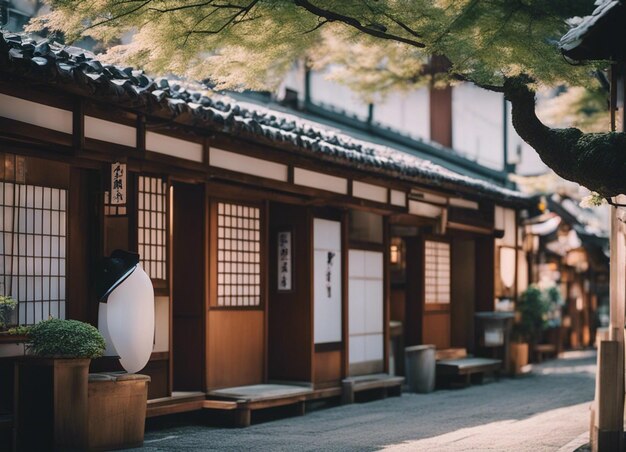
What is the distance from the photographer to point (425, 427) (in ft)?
45.4

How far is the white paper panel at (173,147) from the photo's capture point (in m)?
12.4

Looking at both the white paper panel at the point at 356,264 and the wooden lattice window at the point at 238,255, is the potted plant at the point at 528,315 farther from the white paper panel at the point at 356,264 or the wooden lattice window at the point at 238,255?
the wooden lattice window at the point at 238,255

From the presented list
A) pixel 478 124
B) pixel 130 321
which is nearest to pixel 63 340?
pixel 130 321

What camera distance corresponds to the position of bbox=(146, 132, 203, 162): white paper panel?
1244 centimetres

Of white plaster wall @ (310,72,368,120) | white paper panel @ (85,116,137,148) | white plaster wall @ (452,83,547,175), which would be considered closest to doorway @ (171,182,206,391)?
white paper panel @ (85,116,137,148)

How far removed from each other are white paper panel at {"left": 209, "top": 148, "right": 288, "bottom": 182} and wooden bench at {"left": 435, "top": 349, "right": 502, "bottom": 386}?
23.4ft

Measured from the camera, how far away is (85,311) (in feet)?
39.6

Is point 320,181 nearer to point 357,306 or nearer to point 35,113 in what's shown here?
point 357,306

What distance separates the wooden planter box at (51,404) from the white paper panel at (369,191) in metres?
8.29

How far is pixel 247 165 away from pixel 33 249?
4.14 metres

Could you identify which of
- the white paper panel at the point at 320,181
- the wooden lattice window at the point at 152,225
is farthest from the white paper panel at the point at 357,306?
the wooden lattice window at the point at 152,225

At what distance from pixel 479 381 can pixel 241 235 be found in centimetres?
878

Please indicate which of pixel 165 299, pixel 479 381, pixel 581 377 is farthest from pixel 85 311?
pixel 581 377

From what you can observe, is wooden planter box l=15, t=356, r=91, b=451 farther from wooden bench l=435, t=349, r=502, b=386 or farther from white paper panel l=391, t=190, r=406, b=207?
wooden bench l=435, t=349, r=502, b=386
